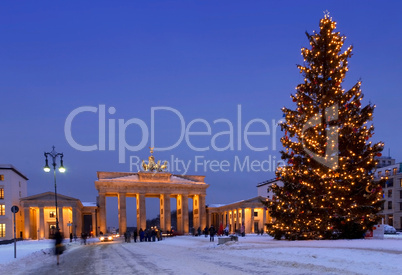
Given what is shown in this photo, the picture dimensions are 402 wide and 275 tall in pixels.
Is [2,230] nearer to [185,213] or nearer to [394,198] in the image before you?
[185,213]

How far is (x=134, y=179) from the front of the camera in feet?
282

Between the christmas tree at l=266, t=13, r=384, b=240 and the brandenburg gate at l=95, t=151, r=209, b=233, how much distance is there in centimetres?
5922

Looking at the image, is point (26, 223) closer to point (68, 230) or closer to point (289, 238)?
point (68, 230)

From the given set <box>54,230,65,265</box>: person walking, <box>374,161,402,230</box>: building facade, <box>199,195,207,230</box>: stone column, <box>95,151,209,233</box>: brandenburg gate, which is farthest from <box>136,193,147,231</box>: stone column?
<box>54,230,65,265</box>: person walking

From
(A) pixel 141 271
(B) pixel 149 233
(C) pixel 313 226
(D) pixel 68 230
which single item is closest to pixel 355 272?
(A) pixel 141 271

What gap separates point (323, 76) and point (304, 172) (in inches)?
271

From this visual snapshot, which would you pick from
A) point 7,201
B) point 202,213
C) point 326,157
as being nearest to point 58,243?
point 326,157

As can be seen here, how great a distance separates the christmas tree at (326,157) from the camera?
87.2ft

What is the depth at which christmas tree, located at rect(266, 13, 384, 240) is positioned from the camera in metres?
26.6

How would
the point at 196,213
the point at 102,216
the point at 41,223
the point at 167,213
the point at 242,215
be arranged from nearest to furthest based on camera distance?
the point at 41,223
the point at 102,216
the point at 242,215
the point at 167,213
the point at 196,213

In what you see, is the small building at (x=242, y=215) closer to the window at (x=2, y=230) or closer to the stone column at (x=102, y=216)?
the stone column at (x=102, y=216)

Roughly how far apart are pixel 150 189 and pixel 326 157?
6330 cm

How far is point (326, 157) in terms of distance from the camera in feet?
89.7

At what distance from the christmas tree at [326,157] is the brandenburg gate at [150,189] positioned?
5922cm
